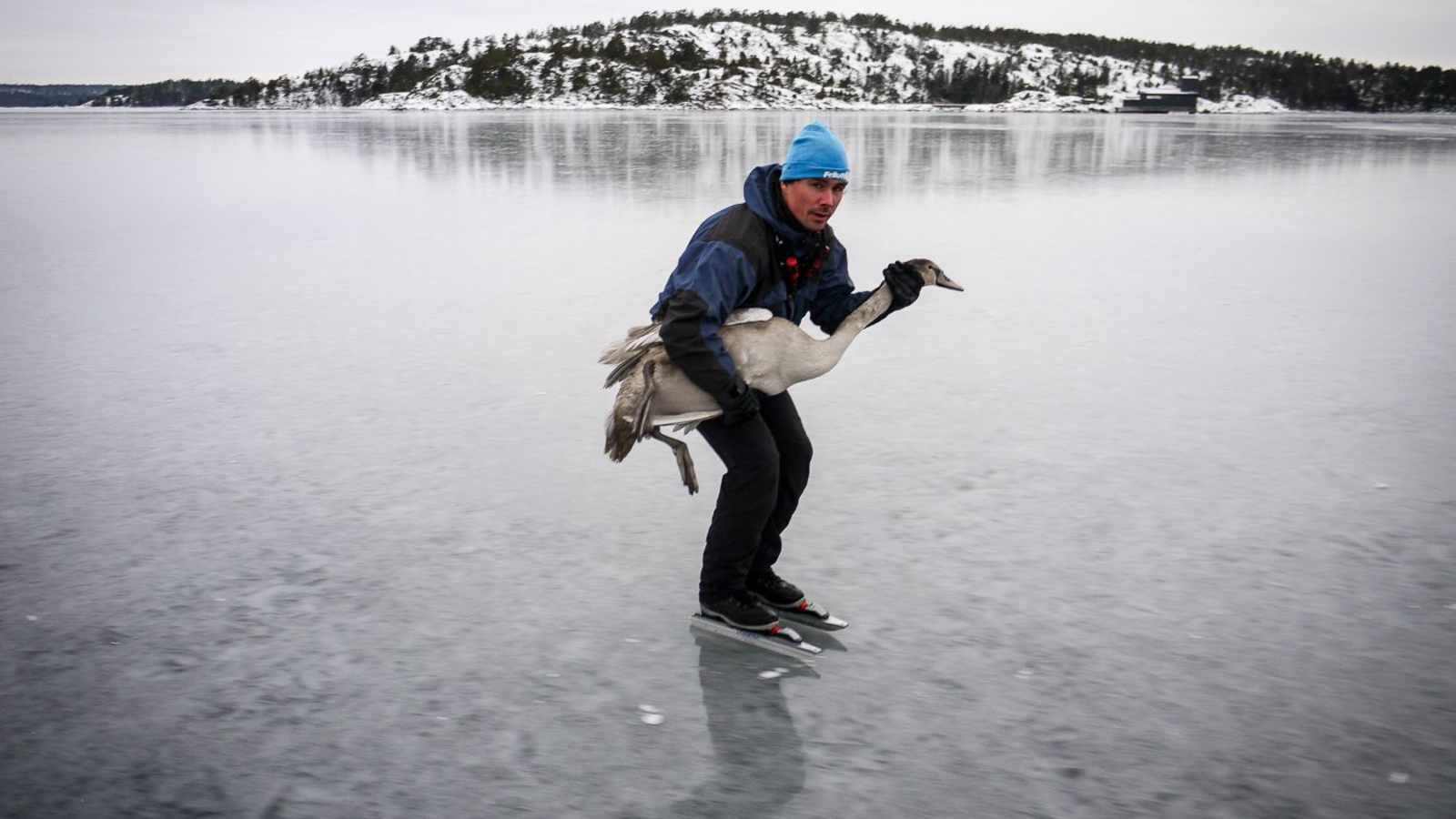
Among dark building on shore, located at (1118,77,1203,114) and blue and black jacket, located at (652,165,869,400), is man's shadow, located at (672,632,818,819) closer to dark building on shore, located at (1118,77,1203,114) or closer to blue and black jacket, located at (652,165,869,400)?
blue and black jacket, located at (652,165,869,400)

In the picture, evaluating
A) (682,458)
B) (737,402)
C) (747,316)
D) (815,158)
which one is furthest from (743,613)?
(815,158)

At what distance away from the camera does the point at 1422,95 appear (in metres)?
119

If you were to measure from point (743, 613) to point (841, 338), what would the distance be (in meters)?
0.84

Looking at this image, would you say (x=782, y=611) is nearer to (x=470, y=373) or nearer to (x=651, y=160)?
(x=470, y=373)

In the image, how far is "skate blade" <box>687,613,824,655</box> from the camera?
2863 mm

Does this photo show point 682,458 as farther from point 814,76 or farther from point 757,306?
point 814,76

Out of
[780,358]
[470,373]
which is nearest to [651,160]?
[470,373]

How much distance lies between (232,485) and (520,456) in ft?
3.54

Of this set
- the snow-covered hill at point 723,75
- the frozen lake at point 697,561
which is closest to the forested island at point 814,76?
the snow-covered hill at point 723,75

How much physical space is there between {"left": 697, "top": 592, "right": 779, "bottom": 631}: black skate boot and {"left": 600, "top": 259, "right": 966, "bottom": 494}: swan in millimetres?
457

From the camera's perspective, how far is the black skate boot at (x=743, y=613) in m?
2.92

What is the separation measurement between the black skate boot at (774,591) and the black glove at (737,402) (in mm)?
532

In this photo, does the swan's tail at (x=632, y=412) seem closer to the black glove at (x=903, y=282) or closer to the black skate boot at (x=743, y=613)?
the black skate boot at (x=743, y=613)

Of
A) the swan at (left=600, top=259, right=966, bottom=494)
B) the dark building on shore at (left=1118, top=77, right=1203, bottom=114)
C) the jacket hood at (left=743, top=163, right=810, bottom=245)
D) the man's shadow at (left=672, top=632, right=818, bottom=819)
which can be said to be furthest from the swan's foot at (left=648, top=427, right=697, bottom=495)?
the dark building on shore at (left=1118, top=77, right=1203, bottom=114)
